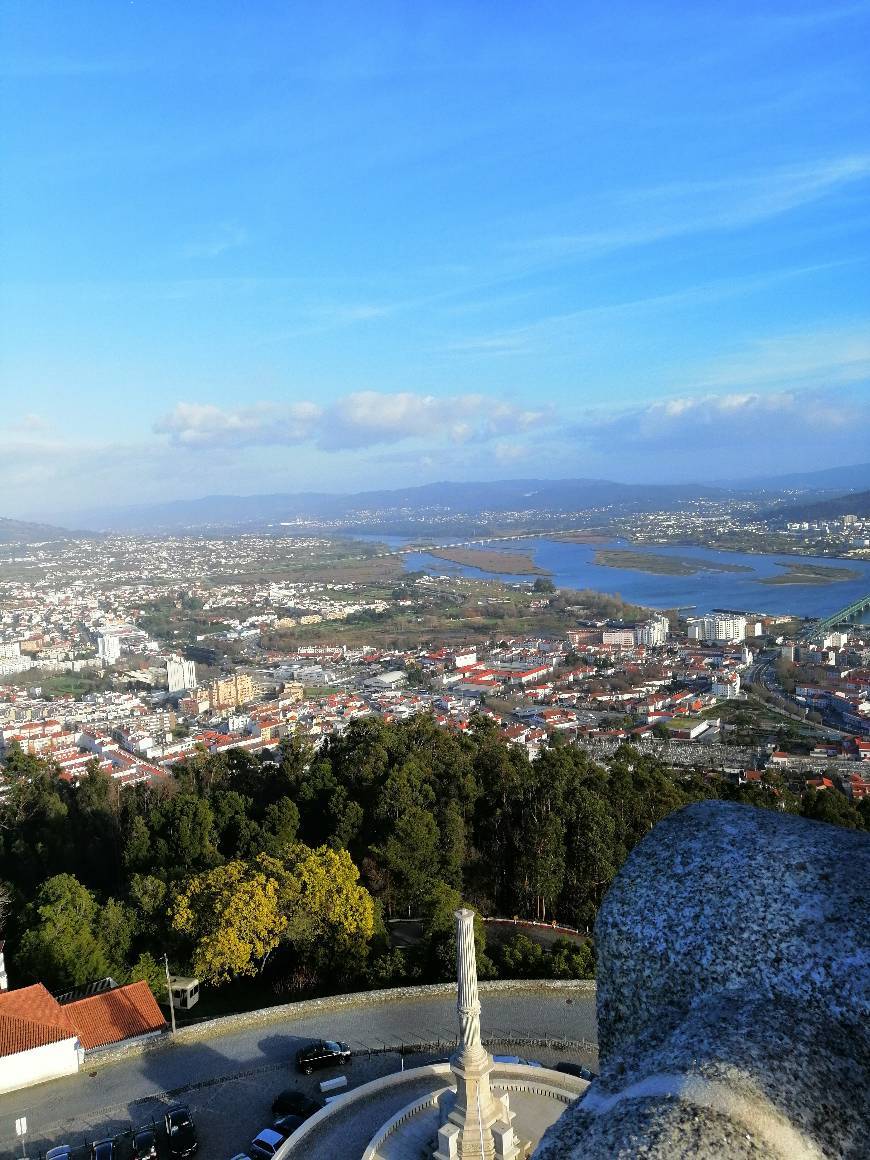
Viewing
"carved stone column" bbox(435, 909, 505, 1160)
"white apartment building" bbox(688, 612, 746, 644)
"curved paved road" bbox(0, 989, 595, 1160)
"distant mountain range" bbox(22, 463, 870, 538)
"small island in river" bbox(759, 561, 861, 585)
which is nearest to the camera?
"carved stone column" bbox(435, 909, 505, 1160)

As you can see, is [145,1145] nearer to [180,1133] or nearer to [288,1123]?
[180,1133]

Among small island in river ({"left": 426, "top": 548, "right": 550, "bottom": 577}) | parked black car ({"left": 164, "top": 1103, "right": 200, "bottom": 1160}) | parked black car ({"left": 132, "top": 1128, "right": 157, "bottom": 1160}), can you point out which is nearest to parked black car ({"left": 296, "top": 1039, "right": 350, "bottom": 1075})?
parked black car ({"left": 164, "top": 1103, "right": 200, "bottom": 1160})

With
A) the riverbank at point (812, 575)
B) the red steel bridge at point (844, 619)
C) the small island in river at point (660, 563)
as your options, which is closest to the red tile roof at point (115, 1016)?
the red steel bridge at point (844, 619)

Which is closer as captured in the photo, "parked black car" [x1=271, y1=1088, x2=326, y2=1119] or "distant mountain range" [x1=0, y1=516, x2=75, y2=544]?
"parked black car" [x1=271, y1=1088, x2=326, y2=1119]

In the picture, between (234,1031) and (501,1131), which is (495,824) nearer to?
(234,1031)

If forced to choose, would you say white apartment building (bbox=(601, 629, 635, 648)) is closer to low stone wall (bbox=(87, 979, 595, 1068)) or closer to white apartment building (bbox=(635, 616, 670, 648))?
white apartment building (bbox=(635, 616, 670, 648))

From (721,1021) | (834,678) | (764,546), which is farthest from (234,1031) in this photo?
(764,546)

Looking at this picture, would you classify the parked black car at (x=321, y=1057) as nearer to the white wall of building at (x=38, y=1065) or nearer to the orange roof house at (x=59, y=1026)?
the orange roof house at (x=59, y=1026)

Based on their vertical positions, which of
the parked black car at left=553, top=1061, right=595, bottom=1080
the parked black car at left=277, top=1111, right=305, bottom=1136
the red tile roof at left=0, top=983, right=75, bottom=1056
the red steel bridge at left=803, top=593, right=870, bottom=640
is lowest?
the red steel bridge at left=803, top=593, right=870, bottom=640

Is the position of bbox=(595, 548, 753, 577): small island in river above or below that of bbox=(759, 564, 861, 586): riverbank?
above
